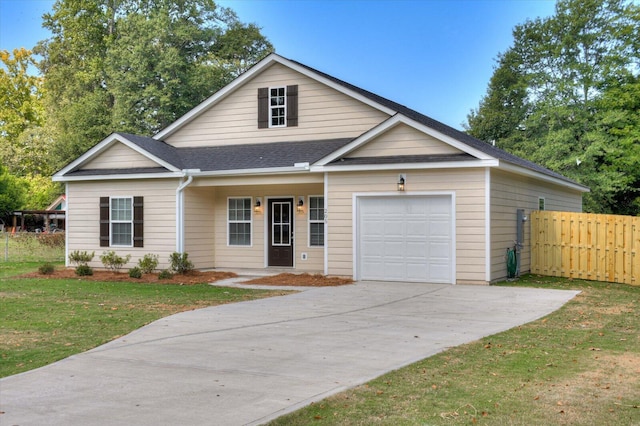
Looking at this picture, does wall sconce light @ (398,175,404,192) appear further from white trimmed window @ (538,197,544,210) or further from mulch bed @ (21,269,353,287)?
white trimmed window @ (538,197,544,210)

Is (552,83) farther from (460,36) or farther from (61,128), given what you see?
(61,128)

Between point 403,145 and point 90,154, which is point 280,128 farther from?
point 90,154

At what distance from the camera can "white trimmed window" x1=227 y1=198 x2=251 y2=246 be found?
18.5m

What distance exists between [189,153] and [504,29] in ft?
94.8

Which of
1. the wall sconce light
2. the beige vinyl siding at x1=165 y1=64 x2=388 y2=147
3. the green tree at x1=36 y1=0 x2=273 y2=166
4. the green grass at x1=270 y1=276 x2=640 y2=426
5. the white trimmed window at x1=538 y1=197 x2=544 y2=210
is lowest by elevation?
the green grass at x1=270 y1=276 x2=640 y2=426

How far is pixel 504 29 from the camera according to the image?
134 feet

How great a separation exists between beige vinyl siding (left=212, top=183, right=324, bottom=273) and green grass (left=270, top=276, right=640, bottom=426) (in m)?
9.67

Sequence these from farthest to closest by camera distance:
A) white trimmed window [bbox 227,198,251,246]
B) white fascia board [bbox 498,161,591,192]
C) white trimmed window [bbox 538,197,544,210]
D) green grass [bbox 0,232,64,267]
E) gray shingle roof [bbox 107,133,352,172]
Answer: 1. green grass [bbox 0,232,64,267]
2. white trimmed window [bbox 538,197,544,210]
3. white trimmed window [bbox 227,198,251,246]
4. gray shingle roof [bbox 107,133,352,172]
5. white fascia board [bbox 498,161,591,192]

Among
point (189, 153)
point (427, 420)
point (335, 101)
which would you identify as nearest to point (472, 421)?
point (427, 420)

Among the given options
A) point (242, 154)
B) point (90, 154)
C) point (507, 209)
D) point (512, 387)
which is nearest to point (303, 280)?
point (242, 154)

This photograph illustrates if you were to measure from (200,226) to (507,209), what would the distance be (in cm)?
868

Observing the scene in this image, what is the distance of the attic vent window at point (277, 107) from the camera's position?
61.0 ft

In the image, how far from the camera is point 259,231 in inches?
722

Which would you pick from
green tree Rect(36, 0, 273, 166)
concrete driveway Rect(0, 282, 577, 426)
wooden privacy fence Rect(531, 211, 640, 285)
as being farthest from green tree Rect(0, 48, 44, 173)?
concrete driveway Rect(0, 282, 577, 426)
